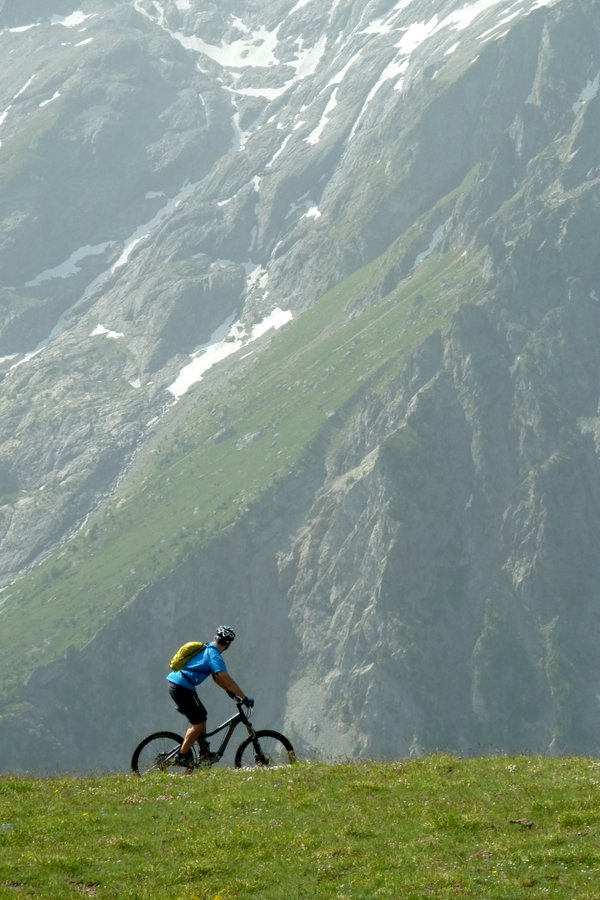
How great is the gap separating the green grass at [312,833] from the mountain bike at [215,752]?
1287 millimetres

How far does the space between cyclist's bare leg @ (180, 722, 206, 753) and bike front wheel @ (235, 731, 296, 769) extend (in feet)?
4.34

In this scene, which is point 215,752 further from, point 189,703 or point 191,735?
point 189,703

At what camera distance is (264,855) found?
2184cm

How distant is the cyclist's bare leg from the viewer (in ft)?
96.6

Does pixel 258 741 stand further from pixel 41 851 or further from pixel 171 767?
pixel 41 851

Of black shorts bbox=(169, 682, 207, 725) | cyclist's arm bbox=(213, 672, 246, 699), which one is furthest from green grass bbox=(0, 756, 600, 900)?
cyclist's arm bbox=(213, 672, 246, 699)

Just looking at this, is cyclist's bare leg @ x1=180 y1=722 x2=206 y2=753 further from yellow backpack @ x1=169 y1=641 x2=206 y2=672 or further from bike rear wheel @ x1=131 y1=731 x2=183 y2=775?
yellow backpack @ x1=169 y1=641 x2=206 y2=672

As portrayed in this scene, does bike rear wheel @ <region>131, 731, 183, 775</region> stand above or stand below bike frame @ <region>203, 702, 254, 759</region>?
above

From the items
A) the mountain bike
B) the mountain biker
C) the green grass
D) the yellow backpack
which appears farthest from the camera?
the mountain bike

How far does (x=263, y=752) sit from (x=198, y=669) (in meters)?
3.21

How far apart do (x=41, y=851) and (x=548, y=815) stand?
10.2m

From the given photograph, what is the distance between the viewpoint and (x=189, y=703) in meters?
29.1

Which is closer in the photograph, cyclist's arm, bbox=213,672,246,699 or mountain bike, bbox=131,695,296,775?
cyclist's arm, bbox=213,672,246,699

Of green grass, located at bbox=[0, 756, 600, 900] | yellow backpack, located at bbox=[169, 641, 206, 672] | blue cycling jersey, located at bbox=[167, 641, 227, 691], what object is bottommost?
green grass, located at bbox=[0, 756, 600, 900]
